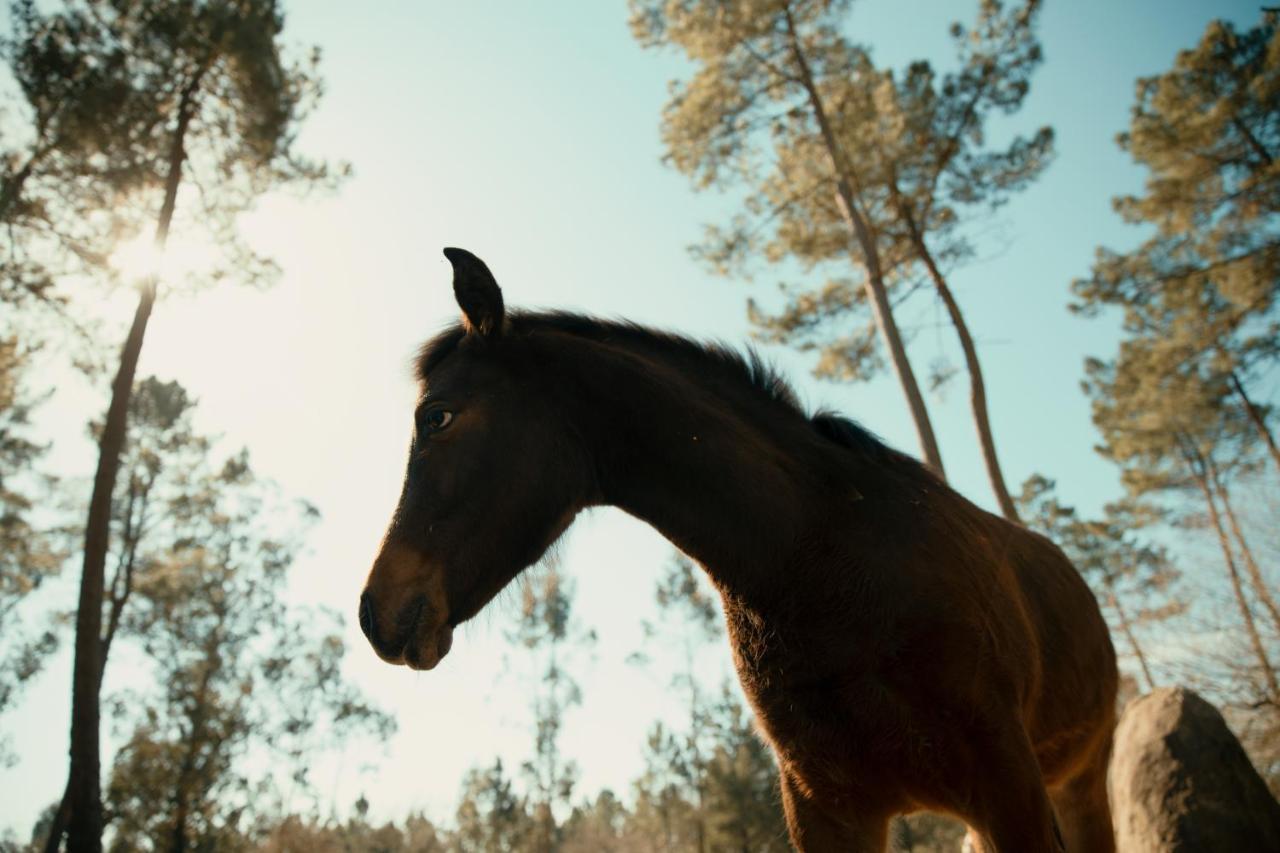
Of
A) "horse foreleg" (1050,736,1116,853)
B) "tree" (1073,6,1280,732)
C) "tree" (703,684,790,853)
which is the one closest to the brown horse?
"horse foreleg" (1050,736,1116,853)

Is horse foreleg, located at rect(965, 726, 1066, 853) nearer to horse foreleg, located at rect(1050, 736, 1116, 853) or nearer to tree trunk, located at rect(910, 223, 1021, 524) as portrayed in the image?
horse foreleg, located at rect(1050, 736, 1116, 853)

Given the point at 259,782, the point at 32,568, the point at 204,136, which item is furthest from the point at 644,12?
the point at 259,782

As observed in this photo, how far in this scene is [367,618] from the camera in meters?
2.29

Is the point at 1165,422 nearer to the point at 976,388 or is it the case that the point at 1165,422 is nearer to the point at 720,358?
the point at 976,388

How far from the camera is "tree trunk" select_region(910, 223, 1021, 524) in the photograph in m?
12.3

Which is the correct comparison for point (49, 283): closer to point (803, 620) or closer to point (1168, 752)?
point (803, 620)

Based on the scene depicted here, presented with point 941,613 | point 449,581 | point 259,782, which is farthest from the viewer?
point 259,782

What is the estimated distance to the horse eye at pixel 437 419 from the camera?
2.76 m

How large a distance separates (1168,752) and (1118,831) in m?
1.02

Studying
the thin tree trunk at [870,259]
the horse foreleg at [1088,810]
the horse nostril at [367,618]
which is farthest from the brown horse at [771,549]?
the thin tree trunk at [870,259]

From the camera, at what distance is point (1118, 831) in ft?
25.3

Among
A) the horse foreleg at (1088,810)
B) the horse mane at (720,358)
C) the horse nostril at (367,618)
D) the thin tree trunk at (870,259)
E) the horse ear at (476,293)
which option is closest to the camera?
the horse nostril at (367,618)

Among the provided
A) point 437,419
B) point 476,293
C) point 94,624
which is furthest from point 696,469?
point 94,624

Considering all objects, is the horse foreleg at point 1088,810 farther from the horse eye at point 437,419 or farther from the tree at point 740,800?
the tree at point 740,800
